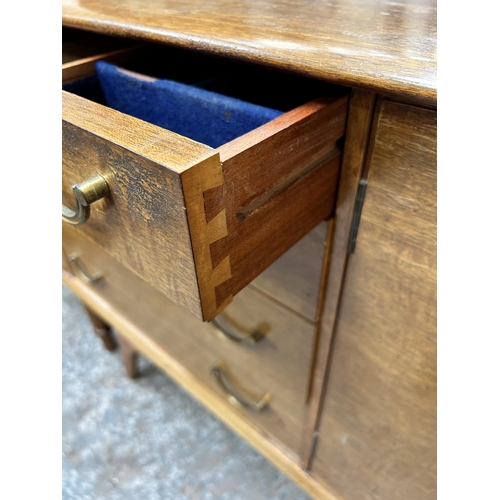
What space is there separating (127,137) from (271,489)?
2.49 ft

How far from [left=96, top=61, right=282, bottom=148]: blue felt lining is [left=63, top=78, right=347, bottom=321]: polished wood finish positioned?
0.16ft

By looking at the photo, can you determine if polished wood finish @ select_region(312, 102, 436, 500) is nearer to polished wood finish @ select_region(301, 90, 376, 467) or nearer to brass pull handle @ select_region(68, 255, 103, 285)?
polished wood finish @ select_region(301, 90, 376, 467)

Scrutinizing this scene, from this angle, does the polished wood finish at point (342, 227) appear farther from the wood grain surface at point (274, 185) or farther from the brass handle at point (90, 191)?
the brass handle at point (90, 191)

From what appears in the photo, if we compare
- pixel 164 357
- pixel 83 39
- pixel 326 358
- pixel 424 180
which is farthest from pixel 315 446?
pixel 83 39

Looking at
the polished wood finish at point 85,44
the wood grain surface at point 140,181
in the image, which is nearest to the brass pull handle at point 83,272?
the polished wood finish at point 85,44

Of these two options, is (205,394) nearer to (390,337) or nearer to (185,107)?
(390,337)

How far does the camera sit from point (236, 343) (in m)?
0.63

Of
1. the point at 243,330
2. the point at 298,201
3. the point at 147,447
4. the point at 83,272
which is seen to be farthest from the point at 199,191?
the point at 147,447

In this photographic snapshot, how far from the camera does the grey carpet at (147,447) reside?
82 cm

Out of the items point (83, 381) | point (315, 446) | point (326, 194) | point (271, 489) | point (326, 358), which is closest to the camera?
point (326, 194)

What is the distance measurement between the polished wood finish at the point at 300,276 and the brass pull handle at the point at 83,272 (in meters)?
0.43

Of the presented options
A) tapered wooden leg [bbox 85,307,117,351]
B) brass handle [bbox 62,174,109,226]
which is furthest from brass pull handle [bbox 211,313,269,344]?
tapered wooden leg [bbox 85,307,117,351]
